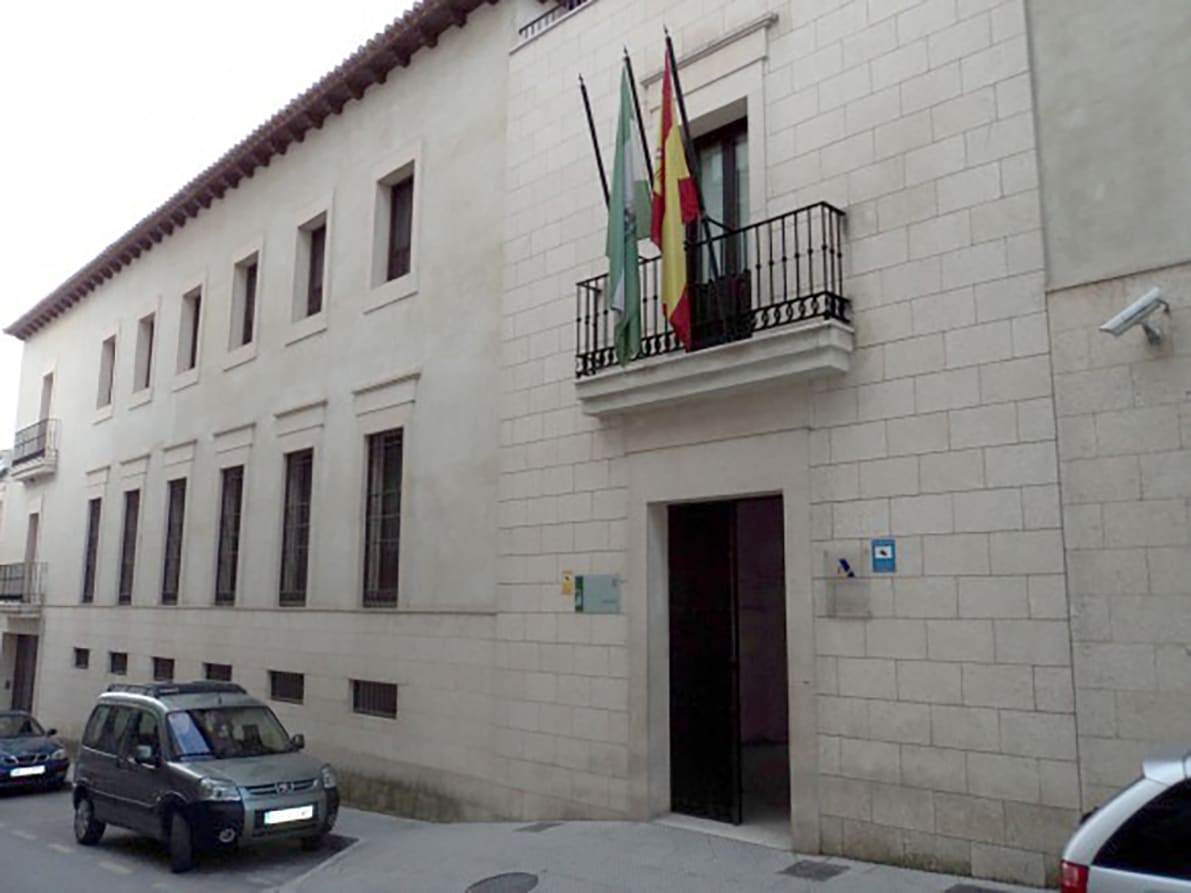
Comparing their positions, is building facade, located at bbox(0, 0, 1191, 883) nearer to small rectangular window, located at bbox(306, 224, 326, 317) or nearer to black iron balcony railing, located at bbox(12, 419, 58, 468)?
small rectangular window, located at bbox(306, 224, 326, 317)

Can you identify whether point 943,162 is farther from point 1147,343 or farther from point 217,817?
point 217,817

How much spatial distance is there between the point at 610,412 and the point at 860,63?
370 centimetres

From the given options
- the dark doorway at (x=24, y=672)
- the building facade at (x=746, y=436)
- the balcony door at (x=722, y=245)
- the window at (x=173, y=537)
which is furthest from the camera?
the dark doorway at (x=24, y=672)

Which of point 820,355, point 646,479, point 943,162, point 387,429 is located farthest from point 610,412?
point 387,429

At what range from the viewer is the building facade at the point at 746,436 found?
6.86m

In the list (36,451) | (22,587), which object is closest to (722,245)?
(36,451)

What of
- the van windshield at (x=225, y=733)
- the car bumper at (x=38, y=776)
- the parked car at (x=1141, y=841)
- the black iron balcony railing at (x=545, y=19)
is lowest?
the car bumper at (x=38, y=776)

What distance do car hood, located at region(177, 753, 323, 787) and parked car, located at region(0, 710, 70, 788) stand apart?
25.4ft

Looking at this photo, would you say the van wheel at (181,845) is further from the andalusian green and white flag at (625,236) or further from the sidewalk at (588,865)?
the andalusian green and white flag at (625,236)

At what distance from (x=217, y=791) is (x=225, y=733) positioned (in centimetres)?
125

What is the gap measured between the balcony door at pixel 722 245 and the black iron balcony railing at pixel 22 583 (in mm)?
20190

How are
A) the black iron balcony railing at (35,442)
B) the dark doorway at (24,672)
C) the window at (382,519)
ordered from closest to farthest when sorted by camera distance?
Answer: the window at (382,519) < the black iron balcony railing at (35,442) < the dark doorway at (24,672)

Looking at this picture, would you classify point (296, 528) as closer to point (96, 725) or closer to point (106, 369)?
point (96, 725)

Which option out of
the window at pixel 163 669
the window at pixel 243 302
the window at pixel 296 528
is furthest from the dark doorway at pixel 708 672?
the window at pixel 163 669
